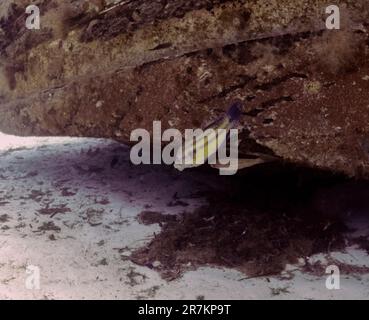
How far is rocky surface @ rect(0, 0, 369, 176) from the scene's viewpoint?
2.80 meters

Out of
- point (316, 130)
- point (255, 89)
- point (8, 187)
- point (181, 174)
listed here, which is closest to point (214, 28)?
point (255, 89)

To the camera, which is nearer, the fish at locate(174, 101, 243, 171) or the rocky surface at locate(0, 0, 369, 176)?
the fish at locate(174, 101, 243, 171)

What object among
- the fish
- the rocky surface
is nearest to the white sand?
the rocky surface

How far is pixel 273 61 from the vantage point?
115 inches

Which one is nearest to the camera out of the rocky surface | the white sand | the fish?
the fish

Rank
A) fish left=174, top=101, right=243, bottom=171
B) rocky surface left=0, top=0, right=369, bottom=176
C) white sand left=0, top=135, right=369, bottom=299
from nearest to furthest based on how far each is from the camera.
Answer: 1. fish left=174, top=101, right=243, bottom=171
2. white sand left=0, top=135, right=369, bottom=299
3. rocky surface left=0, top=0, right=369, bottom=176

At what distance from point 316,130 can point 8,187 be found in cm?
298

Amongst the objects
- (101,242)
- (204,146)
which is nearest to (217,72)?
(204,146)

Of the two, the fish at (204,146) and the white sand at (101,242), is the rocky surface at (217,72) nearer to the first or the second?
the fish at (204,146)

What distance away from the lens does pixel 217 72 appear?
303 centimetres

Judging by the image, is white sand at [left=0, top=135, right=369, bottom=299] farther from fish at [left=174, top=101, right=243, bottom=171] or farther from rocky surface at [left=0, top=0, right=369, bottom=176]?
fish at [left=174, top=101, right=243, bottom=171]

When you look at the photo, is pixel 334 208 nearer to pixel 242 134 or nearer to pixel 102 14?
pixel 242 134

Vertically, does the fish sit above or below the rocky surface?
below

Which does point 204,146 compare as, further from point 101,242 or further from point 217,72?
point 101,242
